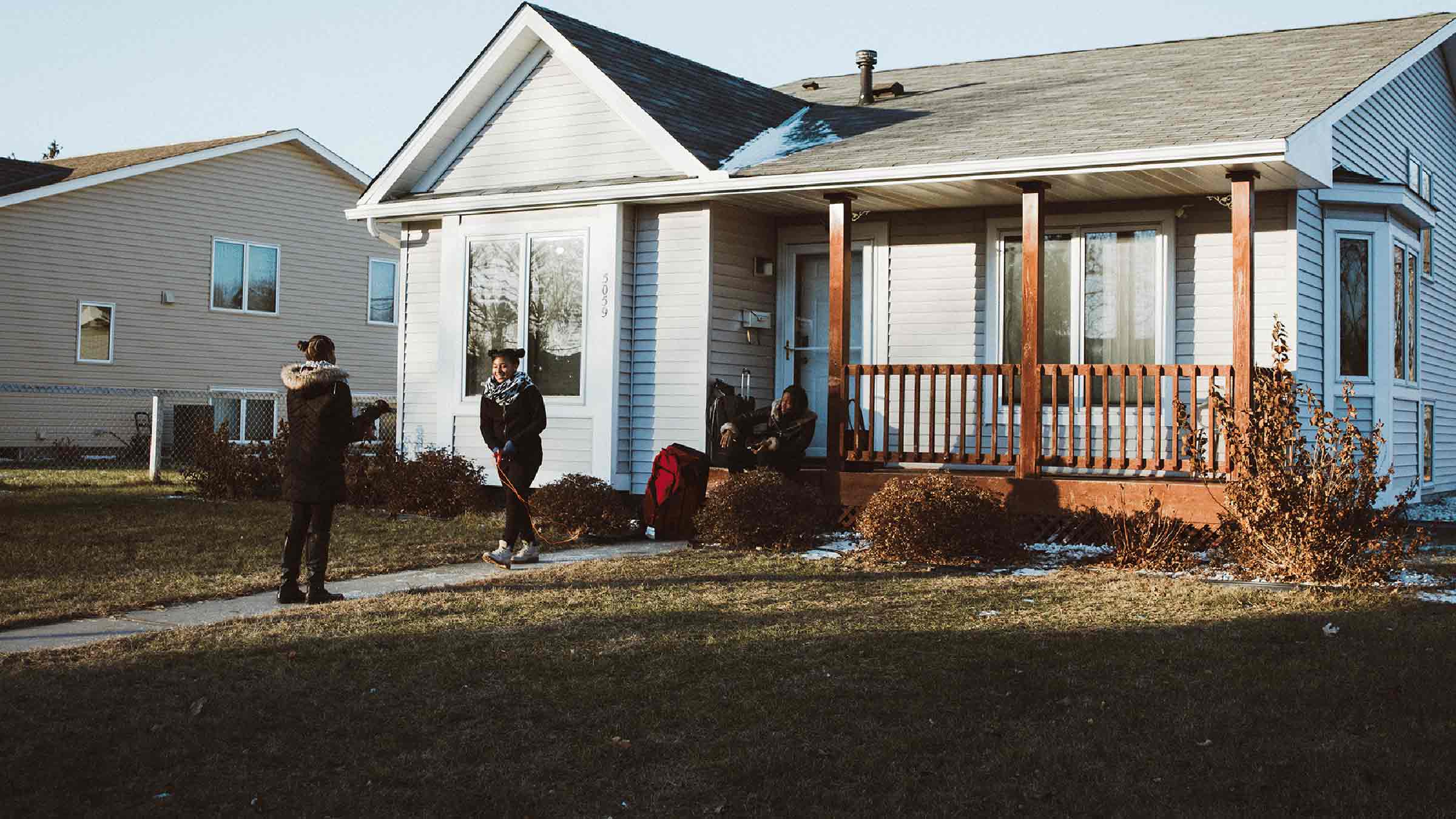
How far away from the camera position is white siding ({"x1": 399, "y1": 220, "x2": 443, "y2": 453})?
14625 mm

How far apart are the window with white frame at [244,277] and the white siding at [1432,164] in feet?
61.4

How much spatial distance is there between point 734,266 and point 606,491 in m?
2.85

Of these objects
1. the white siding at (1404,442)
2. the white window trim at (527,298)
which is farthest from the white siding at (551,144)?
the white siding at (1404,442)

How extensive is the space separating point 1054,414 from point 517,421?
4.37 meters

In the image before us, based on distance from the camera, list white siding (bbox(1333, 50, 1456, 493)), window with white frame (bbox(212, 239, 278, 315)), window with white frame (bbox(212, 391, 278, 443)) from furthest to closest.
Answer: window with white frame (bbox(212, 239, 278, 315)) < window with white frame (bbox(212, 391, 278, 443)) < white siding (bbox(1333, 50, 1456, 493))

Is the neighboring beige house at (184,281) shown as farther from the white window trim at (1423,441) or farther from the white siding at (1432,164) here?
the white window trim at (1423,441)

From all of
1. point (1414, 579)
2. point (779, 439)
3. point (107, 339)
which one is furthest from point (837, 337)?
point (107, 339)

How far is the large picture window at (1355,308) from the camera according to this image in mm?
12859

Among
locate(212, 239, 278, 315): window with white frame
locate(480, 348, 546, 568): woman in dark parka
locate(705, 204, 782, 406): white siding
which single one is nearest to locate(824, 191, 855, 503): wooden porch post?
locate(705, 204, 782, 406): white siding

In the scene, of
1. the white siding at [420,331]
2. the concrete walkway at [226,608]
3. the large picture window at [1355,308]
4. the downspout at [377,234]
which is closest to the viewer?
the concrete walkway at [226,608]

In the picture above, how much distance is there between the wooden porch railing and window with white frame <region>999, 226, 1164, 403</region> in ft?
0.81

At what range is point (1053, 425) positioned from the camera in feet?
37.0

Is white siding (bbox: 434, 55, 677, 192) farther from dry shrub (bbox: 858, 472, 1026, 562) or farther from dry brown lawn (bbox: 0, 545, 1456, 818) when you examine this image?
dry brown lawn (bbox: 0, 545, 1456, 818)

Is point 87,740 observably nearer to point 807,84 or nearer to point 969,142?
point 969,142
